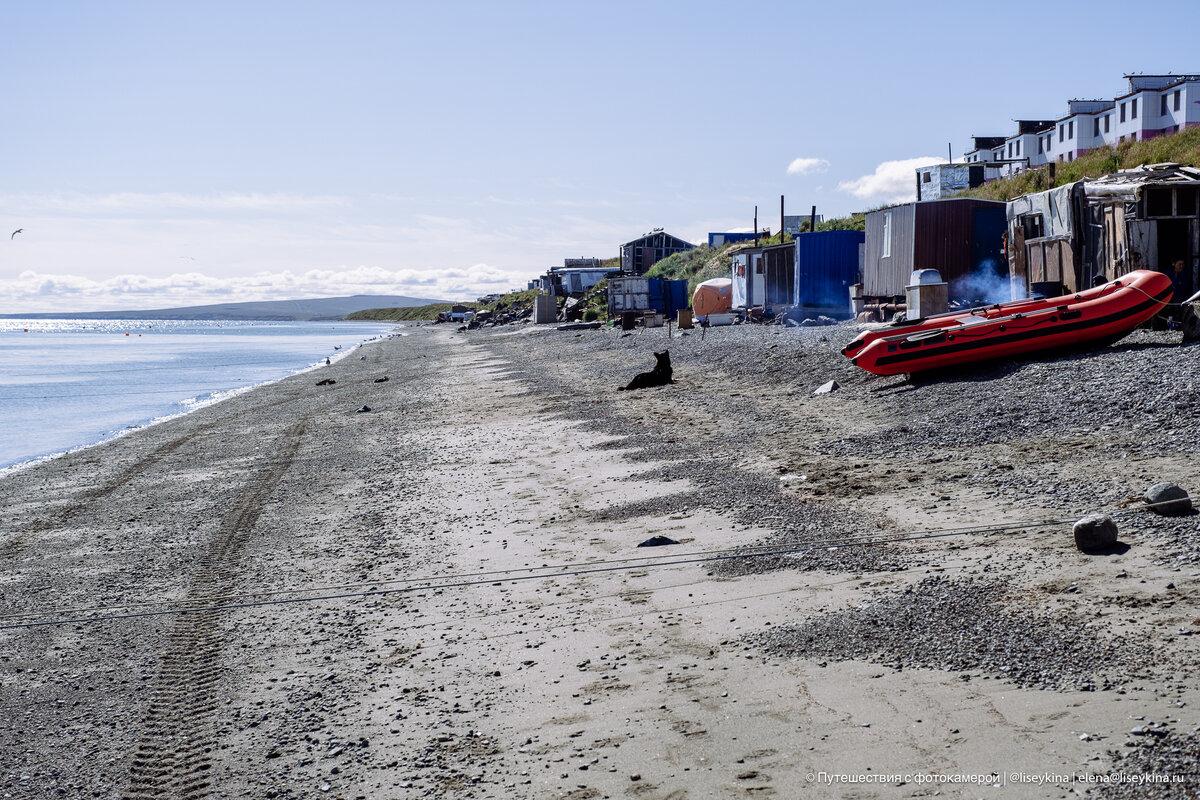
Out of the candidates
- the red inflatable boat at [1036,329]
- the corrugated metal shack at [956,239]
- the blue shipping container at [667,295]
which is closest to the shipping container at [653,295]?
the blue shipping container at [667,295]

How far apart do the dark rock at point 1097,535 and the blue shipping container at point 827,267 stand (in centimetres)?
3111

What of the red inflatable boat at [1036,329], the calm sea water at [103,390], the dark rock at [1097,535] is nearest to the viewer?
the dark rock at [1097,535]

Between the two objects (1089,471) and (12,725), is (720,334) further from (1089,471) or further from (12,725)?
(12,725)

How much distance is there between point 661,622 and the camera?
704 cm

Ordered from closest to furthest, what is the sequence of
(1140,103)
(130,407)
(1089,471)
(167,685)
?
(167,685) → (1089,471) → (130,407) → (1140,103)

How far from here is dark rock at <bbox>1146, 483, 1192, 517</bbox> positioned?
750 centimetres

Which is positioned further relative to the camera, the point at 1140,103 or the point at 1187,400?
the point at 1140,103

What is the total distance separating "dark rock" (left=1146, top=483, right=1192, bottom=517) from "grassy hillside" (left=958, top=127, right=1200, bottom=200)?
2692 cm

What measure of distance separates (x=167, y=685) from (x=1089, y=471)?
8.15m

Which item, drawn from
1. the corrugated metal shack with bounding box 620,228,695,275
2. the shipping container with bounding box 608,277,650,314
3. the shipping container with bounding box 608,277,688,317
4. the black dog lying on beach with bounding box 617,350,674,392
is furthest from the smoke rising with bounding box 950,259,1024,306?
the corrugated metal shack with bounding box 620,228,695,275

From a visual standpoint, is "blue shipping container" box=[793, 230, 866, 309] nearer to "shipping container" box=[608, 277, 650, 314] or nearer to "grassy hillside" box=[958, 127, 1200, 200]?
"grassy hillside" box=[958, 127, 1200, 200]

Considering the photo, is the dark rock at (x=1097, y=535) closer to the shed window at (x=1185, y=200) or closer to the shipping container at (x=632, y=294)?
the shed window at (x=1185, y=200)

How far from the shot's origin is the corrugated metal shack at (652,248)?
10281 cm

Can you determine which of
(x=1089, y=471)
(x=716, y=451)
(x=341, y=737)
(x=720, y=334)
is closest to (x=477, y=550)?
(x=341, y=737)
